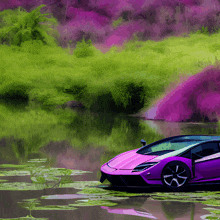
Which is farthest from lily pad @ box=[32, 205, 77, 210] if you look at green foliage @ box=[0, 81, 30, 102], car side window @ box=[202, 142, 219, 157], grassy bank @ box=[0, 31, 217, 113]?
green foliage @ box=[0, 81, 30, 102]

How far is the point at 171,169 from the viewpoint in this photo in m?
7.26

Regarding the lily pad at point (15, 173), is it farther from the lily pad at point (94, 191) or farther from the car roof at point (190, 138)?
the car roof at point (190, 138)

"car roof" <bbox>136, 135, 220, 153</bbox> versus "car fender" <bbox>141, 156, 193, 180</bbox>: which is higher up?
"car roof" <bbox>136, 135, 220, 153</bbox>

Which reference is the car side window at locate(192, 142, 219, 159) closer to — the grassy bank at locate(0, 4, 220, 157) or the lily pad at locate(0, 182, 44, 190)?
the lily pad at locate(0, 182, 44, 190)

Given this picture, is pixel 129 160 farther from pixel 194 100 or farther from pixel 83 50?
pixel 83 50

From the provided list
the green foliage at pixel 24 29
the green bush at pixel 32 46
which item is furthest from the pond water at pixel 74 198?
the green foliage at pixel 24 29

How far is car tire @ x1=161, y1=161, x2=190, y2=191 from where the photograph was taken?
722 cm

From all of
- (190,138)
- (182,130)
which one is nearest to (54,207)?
(190,138)

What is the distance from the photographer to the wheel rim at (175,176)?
23.7ft

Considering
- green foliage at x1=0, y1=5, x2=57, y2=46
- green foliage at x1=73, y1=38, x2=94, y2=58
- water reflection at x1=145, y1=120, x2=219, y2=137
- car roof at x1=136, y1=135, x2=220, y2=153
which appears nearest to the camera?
car roof at x1=136, y1=135, x2=220, y2=153

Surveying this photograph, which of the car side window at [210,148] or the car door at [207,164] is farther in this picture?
the car side window at [210,148]

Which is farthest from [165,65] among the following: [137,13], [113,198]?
[113,198]

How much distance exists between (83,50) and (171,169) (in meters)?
79.0

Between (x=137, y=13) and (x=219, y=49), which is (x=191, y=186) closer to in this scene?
(x=219, y=49)
